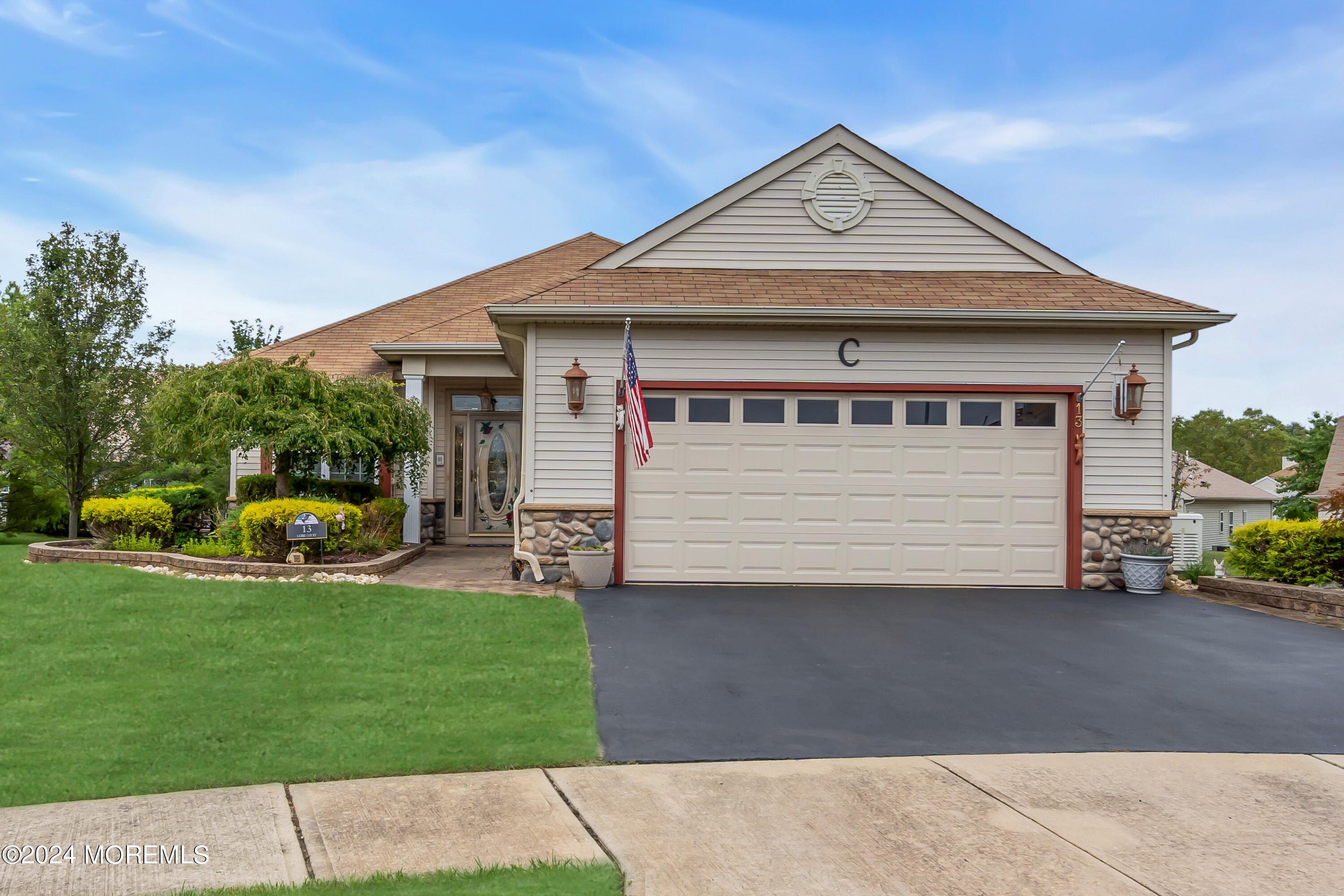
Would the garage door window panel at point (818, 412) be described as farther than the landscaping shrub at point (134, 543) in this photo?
No

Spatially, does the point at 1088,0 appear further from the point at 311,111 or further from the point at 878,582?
the point at 311,111

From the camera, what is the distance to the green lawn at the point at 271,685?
13.6 ft

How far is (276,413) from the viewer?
32.9 feet

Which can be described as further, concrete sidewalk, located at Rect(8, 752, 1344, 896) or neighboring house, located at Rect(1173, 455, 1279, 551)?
neighboring house, located at Rect(1173, 455, 1279, 551)

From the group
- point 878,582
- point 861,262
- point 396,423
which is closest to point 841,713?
point 878,582

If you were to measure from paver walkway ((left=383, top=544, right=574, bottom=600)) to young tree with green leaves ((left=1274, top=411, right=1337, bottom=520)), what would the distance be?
3387cm

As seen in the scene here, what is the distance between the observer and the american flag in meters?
8.73

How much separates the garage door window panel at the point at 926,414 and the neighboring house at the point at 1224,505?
125 ft

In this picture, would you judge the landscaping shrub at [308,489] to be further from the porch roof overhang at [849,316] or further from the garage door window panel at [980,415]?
the garage door window panel at [980,415]

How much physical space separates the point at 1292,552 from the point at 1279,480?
37.6 metres

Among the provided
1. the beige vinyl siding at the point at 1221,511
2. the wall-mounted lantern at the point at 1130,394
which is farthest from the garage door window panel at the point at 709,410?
the beige vinyl siding at the point at 1221,511

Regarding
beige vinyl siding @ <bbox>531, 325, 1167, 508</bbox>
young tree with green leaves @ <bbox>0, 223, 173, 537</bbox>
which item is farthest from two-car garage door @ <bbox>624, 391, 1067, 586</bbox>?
young tree with green leaves @ <bbox>0, 223, 173, 537</bbox>

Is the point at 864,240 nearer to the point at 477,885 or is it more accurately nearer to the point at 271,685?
the point at 271,685

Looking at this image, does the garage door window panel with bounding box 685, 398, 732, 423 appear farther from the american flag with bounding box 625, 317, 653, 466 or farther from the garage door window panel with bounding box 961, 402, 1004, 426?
the garage door window panel with bounding box 961, 402, 1004, 426
